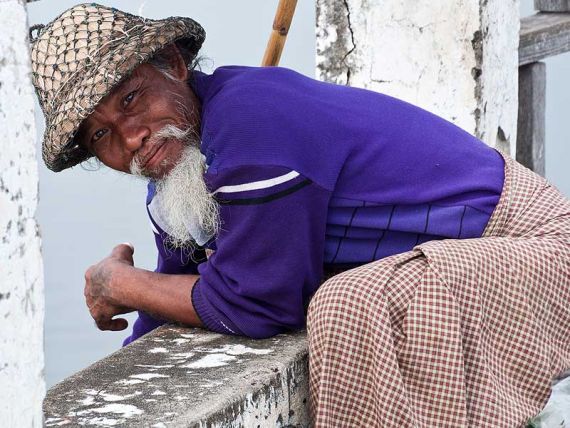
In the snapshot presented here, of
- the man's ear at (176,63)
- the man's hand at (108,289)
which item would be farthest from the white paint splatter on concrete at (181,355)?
the man's ear at (176,63)

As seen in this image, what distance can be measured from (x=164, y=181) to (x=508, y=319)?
0.97m

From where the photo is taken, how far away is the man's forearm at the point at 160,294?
116 inches

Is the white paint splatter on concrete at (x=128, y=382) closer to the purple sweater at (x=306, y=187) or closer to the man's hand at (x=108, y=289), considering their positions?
the purple sweater at (x=306, y=187)

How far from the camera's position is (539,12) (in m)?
5.94

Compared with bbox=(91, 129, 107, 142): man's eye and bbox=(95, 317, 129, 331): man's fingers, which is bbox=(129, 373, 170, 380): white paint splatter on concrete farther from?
bbox=(91, 129, 107, 142): man's eye

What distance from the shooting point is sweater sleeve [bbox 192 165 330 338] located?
2734 mm

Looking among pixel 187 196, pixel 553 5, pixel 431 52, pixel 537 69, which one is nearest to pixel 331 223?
pixel 187 196

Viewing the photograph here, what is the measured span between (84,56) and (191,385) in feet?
2.95

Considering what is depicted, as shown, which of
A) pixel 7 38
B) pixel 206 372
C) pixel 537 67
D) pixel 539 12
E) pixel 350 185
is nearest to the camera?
pixel 7 38

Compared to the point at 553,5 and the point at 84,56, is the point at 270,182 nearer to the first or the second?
the point at 84,56

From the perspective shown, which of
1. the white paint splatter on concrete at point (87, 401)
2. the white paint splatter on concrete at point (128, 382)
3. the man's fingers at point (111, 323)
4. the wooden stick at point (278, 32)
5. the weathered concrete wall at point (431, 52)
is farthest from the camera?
the weathered concrete wall at point (431, 52)

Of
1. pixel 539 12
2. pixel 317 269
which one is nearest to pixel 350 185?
pixel 317 269

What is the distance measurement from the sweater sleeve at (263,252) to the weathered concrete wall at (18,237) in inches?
39.7

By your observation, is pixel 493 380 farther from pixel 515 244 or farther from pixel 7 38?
pixel 7 38
